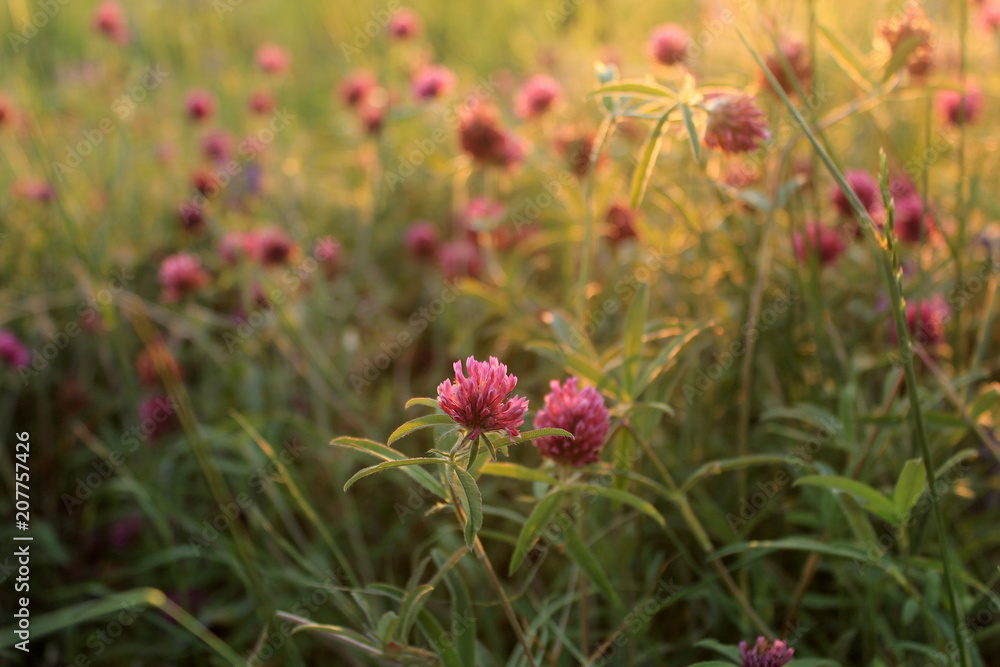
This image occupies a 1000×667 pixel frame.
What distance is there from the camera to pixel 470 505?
0.70 m

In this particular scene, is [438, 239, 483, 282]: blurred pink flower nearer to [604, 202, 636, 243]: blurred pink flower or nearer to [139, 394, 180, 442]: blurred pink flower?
[604, 202, 636, 243]: blurred pink flower

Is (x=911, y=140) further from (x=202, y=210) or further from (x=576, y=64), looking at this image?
(x=202, y=210)

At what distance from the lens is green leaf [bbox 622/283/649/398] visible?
1.00m

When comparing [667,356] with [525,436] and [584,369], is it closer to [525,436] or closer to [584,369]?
[584,369]

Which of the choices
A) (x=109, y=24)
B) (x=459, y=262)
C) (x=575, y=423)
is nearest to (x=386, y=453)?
(x=575, y=423)

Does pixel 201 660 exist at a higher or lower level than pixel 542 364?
lower

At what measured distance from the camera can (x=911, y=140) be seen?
6.91 ft

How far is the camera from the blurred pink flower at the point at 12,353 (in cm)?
182

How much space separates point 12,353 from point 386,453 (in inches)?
58.0

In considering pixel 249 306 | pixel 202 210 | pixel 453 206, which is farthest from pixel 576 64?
pixel 249 306

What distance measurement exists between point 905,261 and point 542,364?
0.81m

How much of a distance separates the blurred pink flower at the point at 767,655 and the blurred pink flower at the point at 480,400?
363mm

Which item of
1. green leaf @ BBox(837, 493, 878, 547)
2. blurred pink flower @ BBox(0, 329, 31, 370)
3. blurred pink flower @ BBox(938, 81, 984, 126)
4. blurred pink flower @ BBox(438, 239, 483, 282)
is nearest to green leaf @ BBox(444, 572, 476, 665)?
green leaf @ BBox(837, 493, 878, 547)

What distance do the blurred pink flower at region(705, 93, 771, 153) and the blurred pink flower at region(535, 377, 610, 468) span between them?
1.17ft
